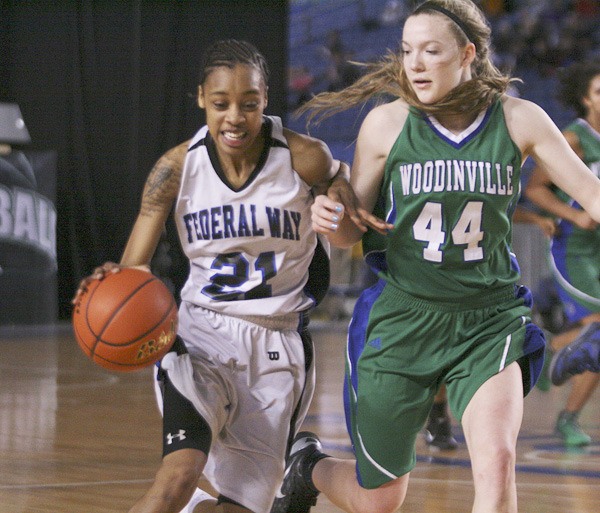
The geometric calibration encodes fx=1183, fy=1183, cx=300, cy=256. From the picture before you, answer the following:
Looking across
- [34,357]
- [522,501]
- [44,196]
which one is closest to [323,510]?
→ [522,501]

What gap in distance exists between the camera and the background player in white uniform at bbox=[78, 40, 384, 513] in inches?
135

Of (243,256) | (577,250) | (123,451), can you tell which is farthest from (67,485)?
(577,250)

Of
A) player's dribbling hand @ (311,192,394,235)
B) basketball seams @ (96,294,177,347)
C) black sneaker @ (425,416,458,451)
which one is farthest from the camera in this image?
black sneaker @ (425,416,458,451)

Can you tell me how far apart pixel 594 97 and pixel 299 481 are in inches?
106

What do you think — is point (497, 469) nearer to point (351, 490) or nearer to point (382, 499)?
point (382, 499)

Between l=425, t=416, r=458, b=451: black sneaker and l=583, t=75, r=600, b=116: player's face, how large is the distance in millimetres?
1620

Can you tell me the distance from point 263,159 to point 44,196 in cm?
859

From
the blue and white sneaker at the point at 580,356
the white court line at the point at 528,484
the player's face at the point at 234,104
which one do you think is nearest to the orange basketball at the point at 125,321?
the player's face at the point at 234,104

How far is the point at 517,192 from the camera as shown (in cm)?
309

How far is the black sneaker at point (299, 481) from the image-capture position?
12.5ft

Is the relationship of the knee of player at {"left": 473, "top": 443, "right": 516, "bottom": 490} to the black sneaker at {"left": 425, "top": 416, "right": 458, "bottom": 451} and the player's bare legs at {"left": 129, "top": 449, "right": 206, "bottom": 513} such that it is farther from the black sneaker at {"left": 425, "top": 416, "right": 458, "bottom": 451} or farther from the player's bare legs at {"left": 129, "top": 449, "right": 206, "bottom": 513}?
the black sneaker at {"left": 425, "top": 416, "right": 458, "bottom": 451}

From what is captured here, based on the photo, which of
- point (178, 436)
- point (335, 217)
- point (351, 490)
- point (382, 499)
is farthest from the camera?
point (351, 490)

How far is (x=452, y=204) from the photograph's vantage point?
302 centimetres

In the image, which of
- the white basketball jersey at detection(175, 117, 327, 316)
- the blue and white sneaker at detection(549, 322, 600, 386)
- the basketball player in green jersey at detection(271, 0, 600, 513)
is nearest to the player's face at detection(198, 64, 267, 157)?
the white basketball jersey at detection(175, 117, 327, 316)
